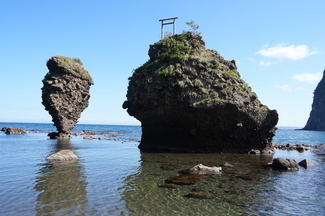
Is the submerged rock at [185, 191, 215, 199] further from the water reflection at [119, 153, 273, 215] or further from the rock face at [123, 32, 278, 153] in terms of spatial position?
the rock face at [123, 32, 278, 153]

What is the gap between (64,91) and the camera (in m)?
55.4

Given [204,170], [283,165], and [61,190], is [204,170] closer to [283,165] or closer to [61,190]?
[283,165]

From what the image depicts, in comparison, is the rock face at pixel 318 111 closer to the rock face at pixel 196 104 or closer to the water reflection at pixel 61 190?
the rock face at pixel 196 104

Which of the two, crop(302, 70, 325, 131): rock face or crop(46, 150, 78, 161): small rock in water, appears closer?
crop(46, 150, 78, 161): small rock in water

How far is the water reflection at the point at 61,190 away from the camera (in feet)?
31.8

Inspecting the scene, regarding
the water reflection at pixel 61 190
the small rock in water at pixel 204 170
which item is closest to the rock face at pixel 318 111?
the small rock in water at pixel 204 170

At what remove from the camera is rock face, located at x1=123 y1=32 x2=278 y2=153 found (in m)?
28.5

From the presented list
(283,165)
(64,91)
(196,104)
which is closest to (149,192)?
(283,165)

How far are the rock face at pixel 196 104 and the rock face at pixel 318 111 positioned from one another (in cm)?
17369

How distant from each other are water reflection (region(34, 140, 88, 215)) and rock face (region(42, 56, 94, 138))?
128 ft

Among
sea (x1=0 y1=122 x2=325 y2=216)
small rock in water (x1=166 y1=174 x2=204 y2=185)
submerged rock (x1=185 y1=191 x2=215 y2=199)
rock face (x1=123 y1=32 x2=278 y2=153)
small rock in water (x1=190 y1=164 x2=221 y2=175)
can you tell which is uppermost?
rock face (x1=123 y1=32 x2=278 y2=153)

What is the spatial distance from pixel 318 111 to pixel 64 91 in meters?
181

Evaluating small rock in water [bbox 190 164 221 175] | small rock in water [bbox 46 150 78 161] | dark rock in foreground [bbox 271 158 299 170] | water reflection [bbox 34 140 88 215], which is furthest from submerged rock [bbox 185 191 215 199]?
small rock in water [bbox 46 150 78 161]

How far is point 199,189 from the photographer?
505 inches
